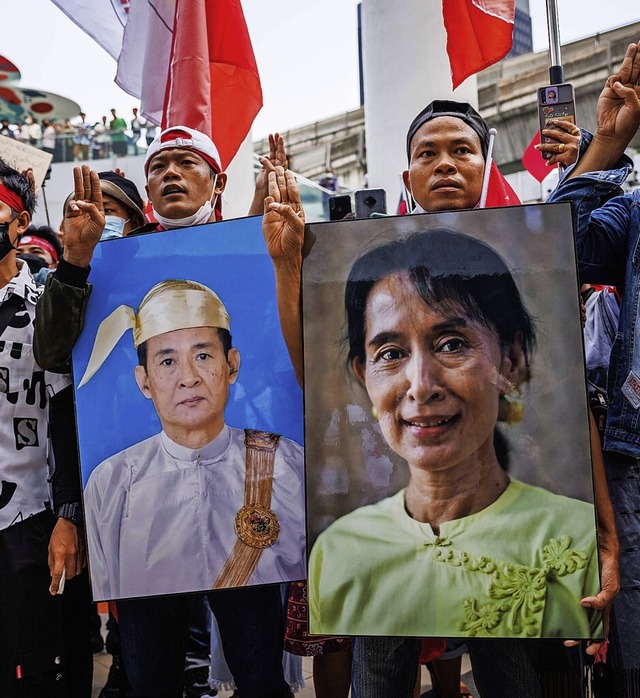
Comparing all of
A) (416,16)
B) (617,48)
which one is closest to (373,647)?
(416,16)

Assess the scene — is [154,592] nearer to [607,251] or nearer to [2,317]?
[2,317]

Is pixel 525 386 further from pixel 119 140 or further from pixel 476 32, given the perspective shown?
pixel 119 140

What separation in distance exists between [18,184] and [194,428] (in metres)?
1.09

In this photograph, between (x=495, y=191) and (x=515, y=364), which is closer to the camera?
(x=515, y=364)

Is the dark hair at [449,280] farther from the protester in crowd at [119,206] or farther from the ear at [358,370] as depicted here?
the protester in crowd at [119,206]

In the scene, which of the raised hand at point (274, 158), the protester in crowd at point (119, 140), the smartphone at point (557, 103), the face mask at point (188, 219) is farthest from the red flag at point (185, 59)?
the protester in crowd at point (119, 140)

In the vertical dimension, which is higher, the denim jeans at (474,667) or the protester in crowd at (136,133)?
the protester in crowd at (136,133)

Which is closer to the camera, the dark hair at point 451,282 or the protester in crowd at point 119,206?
the dark hair at point 451,282

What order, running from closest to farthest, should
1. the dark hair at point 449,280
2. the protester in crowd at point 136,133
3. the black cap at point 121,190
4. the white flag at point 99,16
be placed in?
1. the dark hair at point 449,280
2. the black cap at point 121,190
3. the white flag at point 99,16
4. the protester in crowd at point 136,133

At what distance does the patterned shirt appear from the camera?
2.32 m

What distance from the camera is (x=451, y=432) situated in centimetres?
183

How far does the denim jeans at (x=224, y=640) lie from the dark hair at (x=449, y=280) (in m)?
0.84

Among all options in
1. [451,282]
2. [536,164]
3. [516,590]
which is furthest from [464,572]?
[536,164]

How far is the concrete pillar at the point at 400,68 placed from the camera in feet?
21.6
